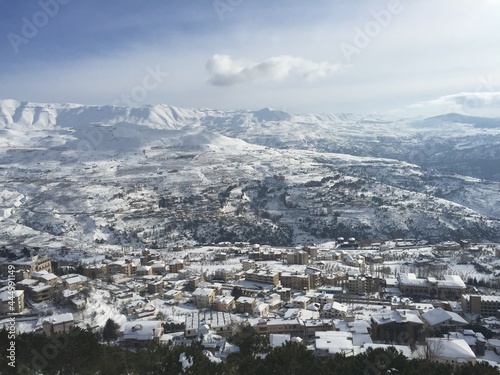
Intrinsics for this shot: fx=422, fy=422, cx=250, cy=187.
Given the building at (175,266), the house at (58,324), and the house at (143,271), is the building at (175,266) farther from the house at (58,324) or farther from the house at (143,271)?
the house at (58,324)

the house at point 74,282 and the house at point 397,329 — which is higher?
the house at point 74,282

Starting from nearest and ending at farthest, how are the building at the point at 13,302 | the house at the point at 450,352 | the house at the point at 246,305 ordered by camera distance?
the house at the point at 450,352 → the building at the point at 13,302 → the house at the point at 246,305

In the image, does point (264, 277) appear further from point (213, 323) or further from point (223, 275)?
point (213, 323)

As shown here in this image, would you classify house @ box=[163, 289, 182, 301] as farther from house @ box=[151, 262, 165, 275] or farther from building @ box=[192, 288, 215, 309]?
house @ box=[151, 262, 165, 275]

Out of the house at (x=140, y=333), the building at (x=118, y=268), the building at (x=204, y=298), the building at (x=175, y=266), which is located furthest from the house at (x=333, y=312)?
the building at (x=118, y=268)

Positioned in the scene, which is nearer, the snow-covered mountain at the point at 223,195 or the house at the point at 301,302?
the house at the point at 301,302

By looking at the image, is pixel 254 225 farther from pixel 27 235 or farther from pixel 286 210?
pixel 27 235
